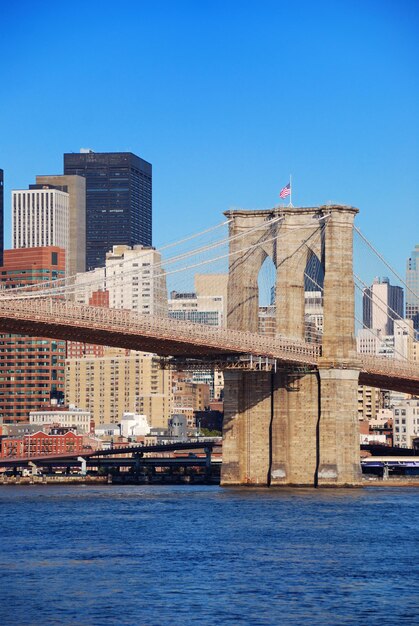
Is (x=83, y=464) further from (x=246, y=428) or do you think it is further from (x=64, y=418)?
(x=64, y=418)

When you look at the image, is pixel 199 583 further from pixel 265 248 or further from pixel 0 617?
pixel 265 248

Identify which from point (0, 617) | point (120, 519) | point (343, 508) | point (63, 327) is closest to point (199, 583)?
point (0, 617)

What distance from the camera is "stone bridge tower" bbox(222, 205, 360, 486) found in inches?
3457

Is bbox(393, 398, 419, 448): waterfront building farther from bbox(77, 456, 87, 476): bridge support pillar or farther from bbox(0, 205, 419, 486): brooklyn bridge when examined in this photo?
bbox(0, 205, 419, 486): brooklyn bridge

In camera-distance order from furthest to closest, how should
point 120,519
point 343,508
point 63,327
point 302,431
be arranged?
point 302,431 < point 63,327 < point 343,508 < point 120,519

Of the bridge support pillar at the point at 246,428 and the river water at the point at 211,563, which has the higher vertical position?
the bridge support pillar at the point at 246,428

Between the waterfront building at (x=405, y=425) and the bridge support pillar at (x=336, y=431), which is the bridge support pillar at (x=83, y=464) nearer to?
the bridge support pillar at (x=336, y=431)

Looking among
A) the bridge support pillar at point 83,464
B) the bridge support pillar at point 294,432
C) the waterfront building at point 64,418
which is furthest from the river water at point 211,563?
the waterfront building at point 64,418

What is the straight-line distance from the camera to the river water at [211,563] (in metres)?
40.0

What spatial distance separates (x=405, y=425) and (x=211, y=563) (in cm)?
13028

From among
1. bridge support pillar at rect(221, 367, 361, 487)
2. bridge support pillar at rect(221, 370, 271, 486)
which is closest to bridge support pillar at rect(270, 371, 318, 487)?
bridge support pillar at rect(221, 367, 361, 487)

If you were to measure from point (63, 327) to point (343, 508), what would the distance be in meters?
14.6

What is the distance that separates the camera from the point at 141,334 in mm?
77375

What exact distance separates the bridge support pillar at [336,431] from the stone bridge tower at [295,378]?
0.05 meters
